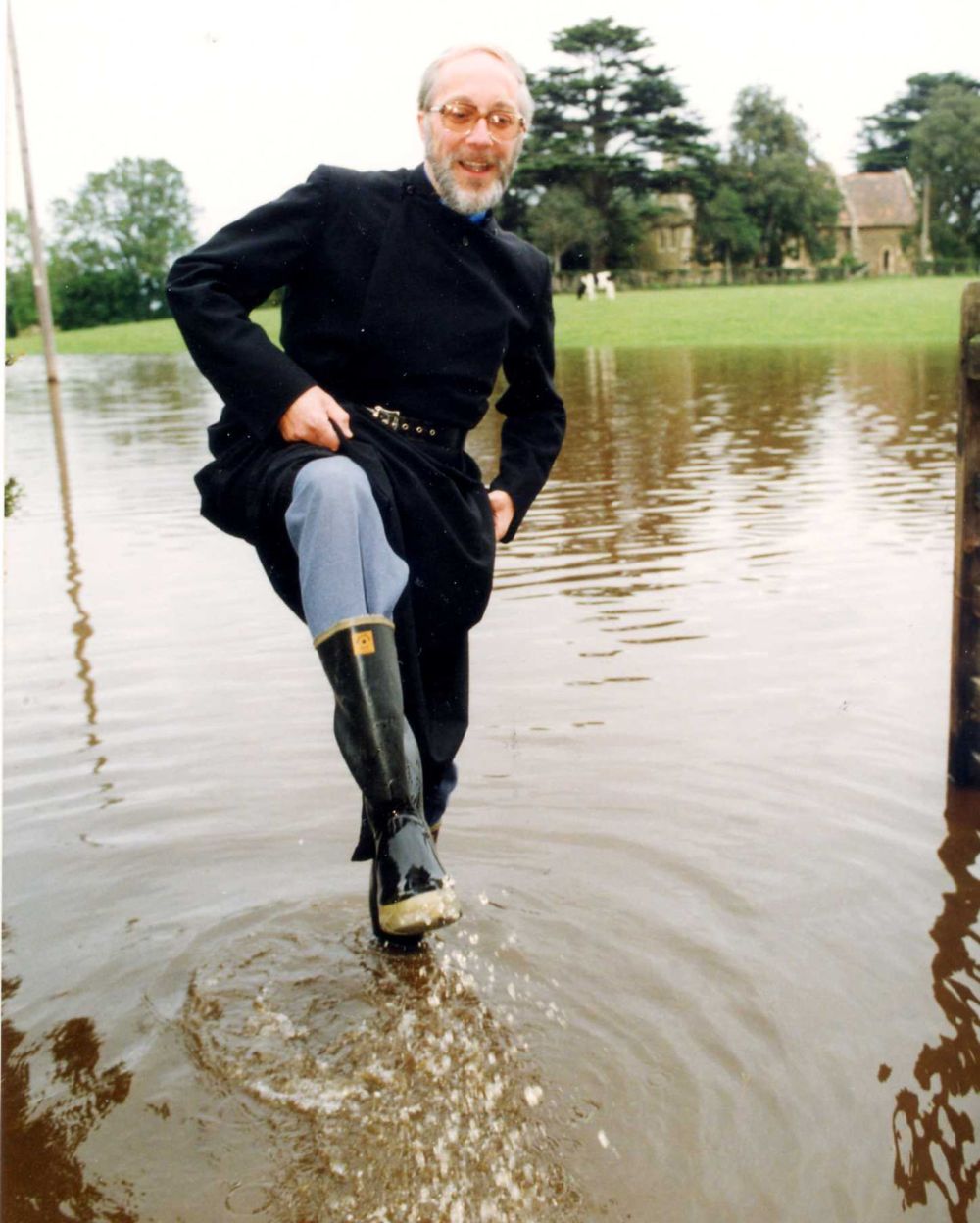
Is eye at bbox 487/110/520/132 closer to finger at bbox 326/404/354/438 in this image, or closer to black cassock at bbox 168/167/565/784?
black cassock at bbox 168/167/565/784

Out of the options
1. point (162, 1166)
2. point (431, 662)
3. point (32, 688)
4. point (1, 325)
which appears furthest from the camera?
point (32, 688)

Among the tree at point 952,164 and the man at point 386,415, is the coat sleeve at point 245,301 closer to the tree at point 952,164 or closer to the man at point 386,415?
the man at point 386,415

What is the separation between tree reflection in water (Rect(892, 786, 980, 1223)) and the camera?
9.59ft

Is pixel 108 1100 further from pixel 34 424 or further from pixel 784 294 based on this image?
pixel 784 294

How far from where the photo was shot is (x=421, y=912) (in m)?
3.04

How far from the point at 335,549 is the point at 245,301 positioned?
0.74 meters

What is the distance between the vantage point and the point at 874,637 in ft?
23.3

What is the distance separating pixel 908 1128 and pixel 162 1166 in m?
1.60

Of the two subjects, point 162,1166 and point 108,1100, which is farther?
point 108,1100

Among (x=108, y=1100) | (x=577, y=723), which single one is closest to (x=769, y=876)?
(x=577, y=723)

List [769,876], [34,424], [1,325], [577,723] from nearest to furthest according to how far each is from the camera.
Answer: [1,325]
[769,876]
[577,723]
[34,424]

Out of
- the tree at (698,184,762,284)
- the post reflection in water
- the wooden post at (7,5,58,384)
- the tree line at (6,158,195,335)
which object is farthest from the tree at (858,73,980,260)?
the post reflection in water

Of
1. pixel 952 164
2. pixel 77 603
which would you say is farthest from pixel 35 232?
pixel 952 164

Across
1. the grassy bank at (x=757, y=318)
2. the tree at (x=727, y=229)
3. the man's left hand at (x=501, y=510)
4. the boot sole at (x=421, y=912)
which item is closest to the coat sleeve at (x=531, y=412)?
the man's left hand at (x=501, y=510)
